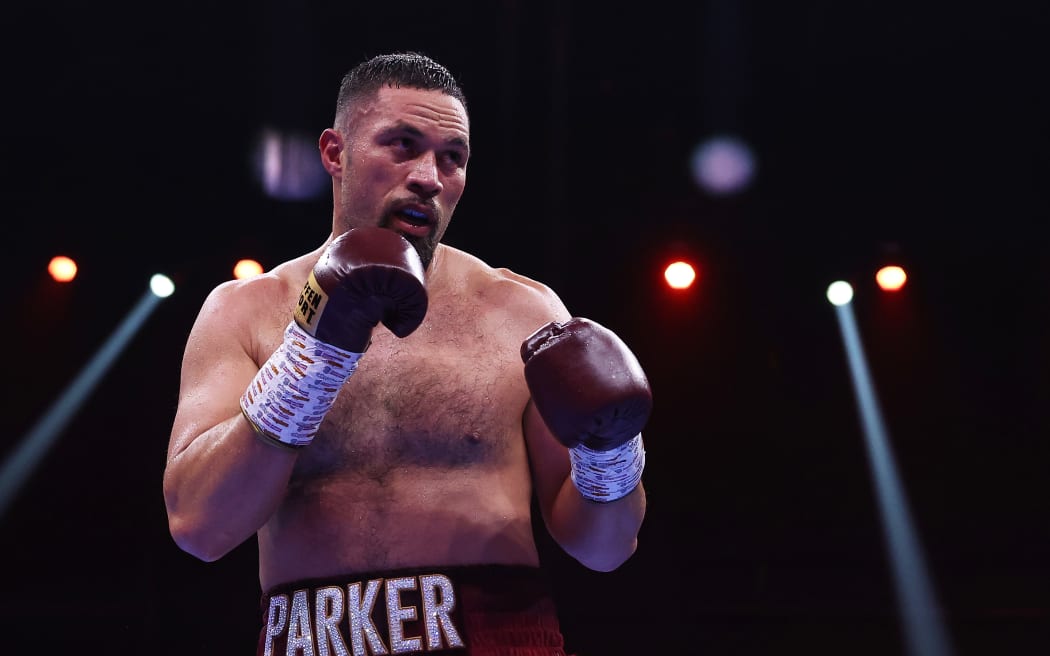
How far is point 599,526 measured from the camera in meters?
1.73

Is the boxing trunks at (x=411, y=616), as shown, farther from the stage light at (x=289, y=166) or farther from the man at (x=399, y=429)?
the stage light at (x=289, y=166)

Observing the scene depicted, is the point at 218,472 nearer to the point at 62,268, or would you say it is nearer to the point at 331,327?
the point at 331,327

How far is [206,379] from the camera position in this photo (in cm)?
169

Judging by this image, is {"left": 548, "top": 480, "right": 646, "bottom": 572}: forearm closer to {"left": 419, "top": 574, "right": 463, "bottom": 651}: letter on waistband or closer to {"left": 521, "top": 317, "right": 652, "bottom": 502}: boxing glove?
{"left": 521, "top": 317, "right": 652, "bottom": 502}: boxing glove

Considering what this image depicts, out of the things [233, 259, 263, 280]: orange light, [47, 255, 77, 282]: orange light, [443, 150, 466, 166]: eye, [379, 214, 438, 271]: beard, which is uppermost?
[47, 255, 77, 282]: orange light

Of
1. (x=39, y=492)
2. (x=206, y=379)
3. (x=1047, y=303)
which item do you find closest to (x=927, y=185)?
(x=1047, y=303)

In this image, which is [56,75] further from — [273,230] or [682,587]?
[682,587]

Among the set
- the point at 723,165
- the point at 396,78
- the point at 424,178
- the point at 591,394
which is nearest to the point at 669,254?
the point at 723,165

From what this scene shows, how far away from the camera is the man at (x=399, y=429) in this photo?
148 centimetres

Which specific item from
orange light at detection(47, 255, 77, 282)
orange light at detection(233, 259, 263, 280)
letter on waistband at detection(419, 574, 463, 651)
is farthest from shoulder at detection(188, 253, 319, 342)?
orange light at detection(47, 255, 77, 282)

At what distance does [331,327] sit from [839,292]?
4.63 meters

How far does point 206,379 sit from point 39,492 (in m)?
4.93

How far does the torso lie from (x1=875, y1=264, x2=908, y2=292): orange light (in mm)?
4131

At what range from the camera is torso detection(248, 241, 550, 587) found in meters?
1.65
